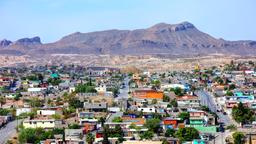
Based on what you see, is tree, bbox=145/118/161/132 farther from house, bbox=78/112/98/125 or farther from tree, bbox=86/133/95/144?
house, bbox=78/112/98/125

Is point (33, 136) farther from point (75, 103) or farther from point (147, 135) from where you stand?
point (75, 103)

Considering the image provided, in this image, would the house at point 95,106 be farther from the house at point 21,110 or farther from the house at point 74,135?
the house at point 74,135

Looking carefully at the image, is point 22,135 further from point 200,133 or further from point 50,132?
point 200,133

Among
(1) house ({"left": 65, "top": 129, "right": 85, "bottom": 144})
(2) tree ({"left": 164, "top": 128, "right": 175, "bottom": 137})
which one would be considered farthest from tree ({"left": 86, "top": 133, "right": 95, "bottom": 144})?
(2) tree ({"left": 164, "top": 128, "right": 175, "bottom": 137})

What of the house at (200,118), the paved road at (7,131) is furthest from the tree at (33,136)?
the house at (200,118)

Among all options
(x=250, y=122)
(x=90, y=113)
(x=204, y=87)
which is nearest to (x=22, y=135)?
(x=90, y=113)

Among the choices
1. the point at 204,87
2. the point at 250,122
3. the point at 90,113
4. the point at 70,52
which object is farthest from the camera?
the point at 70,52
